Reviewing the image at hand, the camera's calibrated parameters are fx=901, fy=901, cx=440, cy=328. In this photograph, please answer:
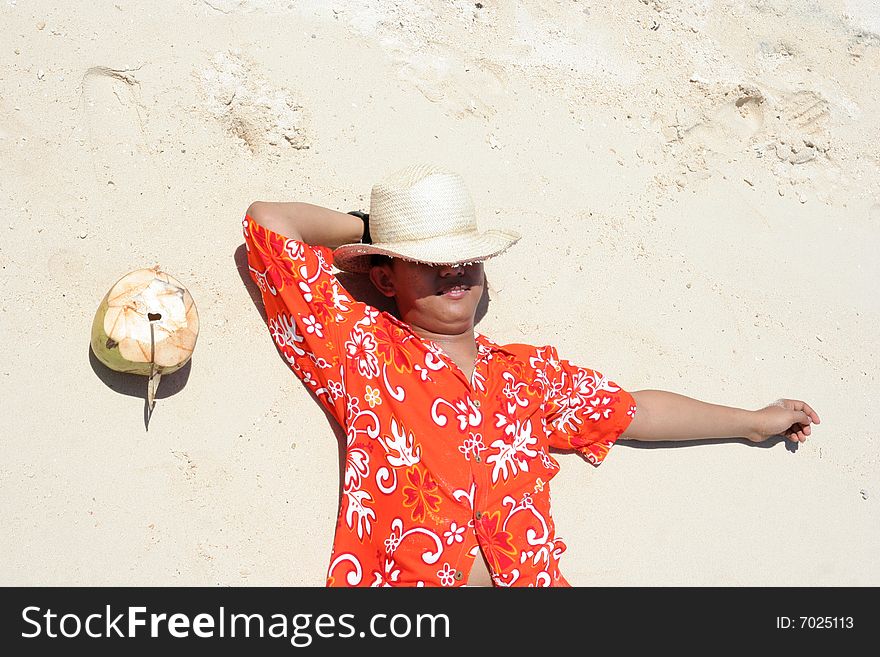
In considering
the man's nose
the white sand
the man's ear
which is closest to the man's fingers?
the white sand

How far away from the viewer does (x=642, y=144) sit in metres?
4.04

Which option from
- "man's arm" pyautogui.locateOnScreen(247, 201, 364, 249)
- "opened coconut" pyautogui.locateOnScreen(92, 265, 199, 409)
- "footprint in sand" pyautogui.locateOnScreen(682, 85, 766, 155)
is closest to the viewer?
"opened coconut" pyautogui.locateOnScreen(92, 265, 199, 409)

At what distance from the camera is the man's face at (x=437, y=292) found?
10.2 feet

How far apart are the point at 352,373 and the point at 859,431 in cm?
238

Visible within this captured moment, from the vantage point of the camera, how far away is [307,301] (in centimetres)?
310

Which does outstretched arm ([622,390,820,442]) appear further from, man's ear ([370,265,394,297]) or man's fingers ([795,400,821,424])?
man's ear ([370,265,394,297])

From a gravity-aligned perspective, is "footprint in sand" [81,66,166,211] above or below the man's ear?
above

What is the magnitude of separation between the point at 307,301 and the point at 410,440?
0.59 metres

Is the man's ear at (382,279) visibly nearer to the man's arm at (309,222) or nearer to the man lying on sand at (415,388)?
the man lying on sand at (415,388)

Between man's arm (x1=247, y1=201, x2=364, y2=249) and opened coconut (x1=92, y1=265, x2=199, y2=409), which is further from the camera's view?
→ man's arm (x1=247, y1=201, x2=364, y2=249)

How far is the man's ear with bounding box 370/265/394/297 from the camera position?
3205 mm

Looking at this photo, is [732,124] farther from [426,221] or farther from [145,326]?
[145,326]

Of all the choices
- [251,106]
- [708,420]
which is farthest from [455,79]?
[708,420]

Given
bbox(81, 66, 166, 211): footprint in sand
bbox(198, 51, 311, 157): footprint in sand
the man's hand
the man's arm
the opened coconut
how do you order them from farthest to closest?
the man's hand < bbox(198, 51, 311, 157): footprint in sand < bbox(81, 66, 166, 211): footprint in sand < the man's arm < the opened coconut
